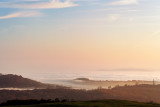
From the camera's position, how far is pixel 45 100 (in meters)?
61.6

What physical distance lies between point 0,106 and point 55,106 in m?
11.5

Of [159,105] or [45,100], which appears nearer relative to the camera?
[159,105]

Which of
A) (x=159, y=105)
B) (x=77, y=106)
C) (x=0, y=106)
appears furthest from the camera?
(x=0, y=106)

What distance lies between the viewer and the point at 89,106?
47.7 metres

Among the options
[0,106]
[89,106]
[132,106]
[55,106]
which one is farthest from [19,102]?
[132,106]

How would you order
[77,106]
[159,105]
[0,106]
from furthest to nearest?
[0,106] → [159,105] → [77,106]

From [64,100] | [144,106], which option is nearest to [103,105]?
[144,106]

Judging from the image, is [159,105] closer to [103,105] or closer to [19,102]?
[103,105]

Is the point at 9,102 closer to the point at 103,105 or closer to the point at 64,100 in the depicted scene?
the point at 64,100

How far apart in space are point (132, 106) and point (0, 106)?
2170 centimetres

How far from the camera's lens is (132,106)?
4878 centimetres

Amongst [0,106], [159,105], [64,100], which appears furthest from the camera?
[64,100]

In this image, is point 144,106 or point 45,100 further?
point 45,100

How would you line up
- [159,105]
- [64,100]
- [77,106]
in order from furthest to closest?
1. [64,100]
2. [159,105]
3. [77,106]
